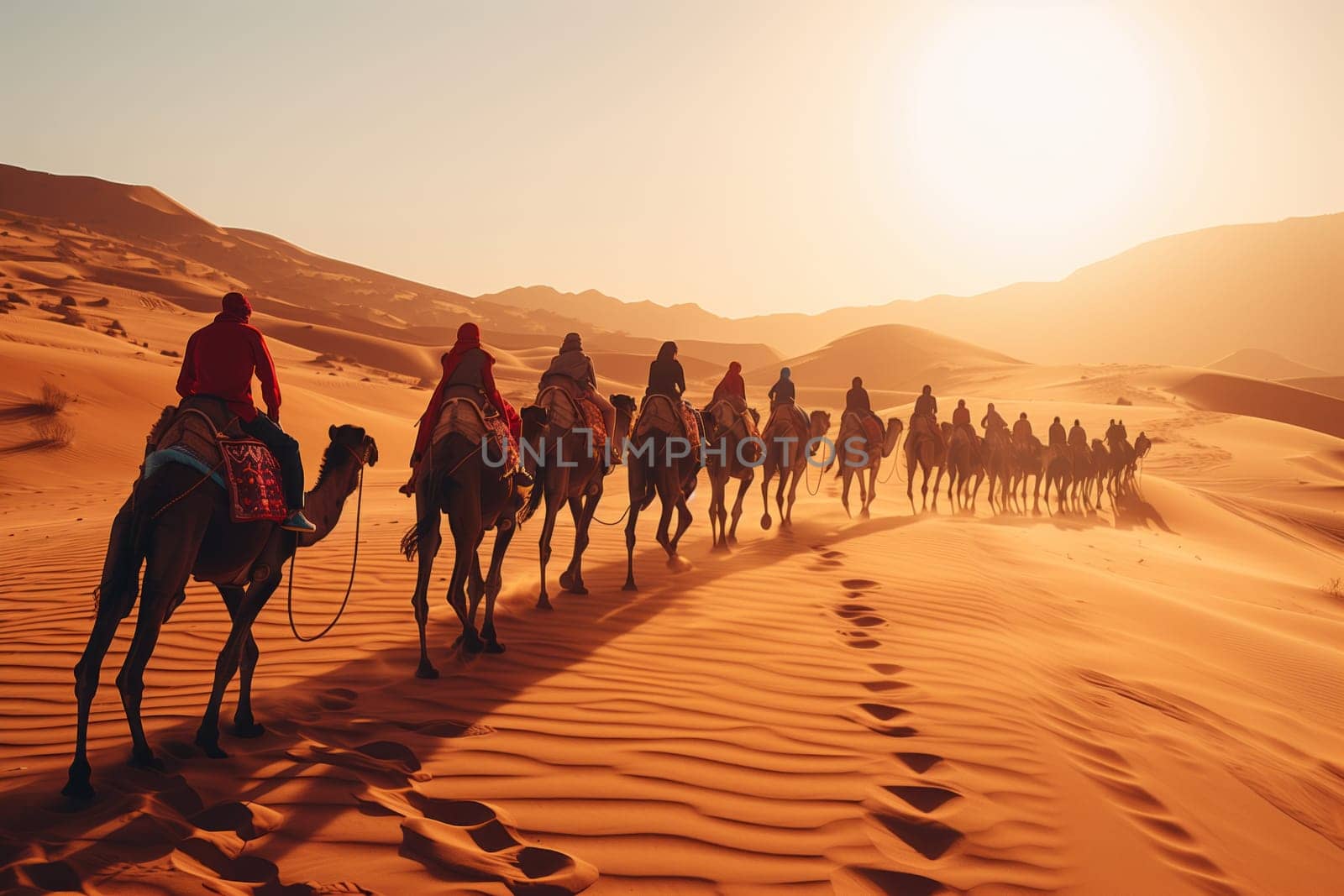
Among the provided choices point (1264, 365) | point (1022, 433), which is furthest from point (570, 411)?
point (1264, 365)

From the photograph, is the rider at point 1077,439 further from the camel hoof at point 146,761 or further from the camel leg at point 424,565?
the camel hoof at point 146,761

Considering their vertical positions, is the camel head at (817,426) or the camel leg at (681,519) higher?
the camel head at (817,426)

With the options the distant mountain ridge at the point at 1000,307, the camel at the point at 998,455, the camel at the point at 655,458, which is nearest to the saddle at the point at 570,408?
the camel at the point at 655,458

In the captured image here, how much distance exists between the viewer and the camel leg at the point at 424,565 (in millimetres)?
5828

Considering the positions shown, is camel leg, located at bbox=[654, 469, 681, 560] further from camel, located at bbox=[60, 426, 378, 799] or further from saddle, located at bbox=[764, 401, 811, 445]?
camel, located at bbox=[60, 426, 378, 799]

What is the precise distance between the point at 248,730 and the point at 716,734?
2.65 meters

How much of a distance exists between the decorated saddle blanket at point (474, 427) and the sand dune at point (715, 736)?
158cm

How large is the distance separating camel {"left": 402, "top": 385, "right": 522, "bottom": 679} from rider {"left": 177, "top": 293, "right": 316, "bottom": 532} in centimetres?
125

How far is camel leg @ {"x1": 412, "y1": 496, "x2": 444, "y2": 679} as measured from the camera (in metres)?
5.83

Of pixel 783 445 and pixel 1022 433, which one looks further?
pixel 1022 433

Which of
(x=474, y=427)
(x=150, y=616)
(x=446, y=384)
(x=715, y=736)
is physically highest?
(x=446, y=384)

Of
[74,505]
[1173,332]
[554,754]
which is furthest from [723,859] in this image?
[1173,332]

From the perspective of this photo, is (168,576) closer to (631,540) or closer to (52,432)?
(631,540)

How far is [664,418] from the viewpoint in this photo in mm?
9750
